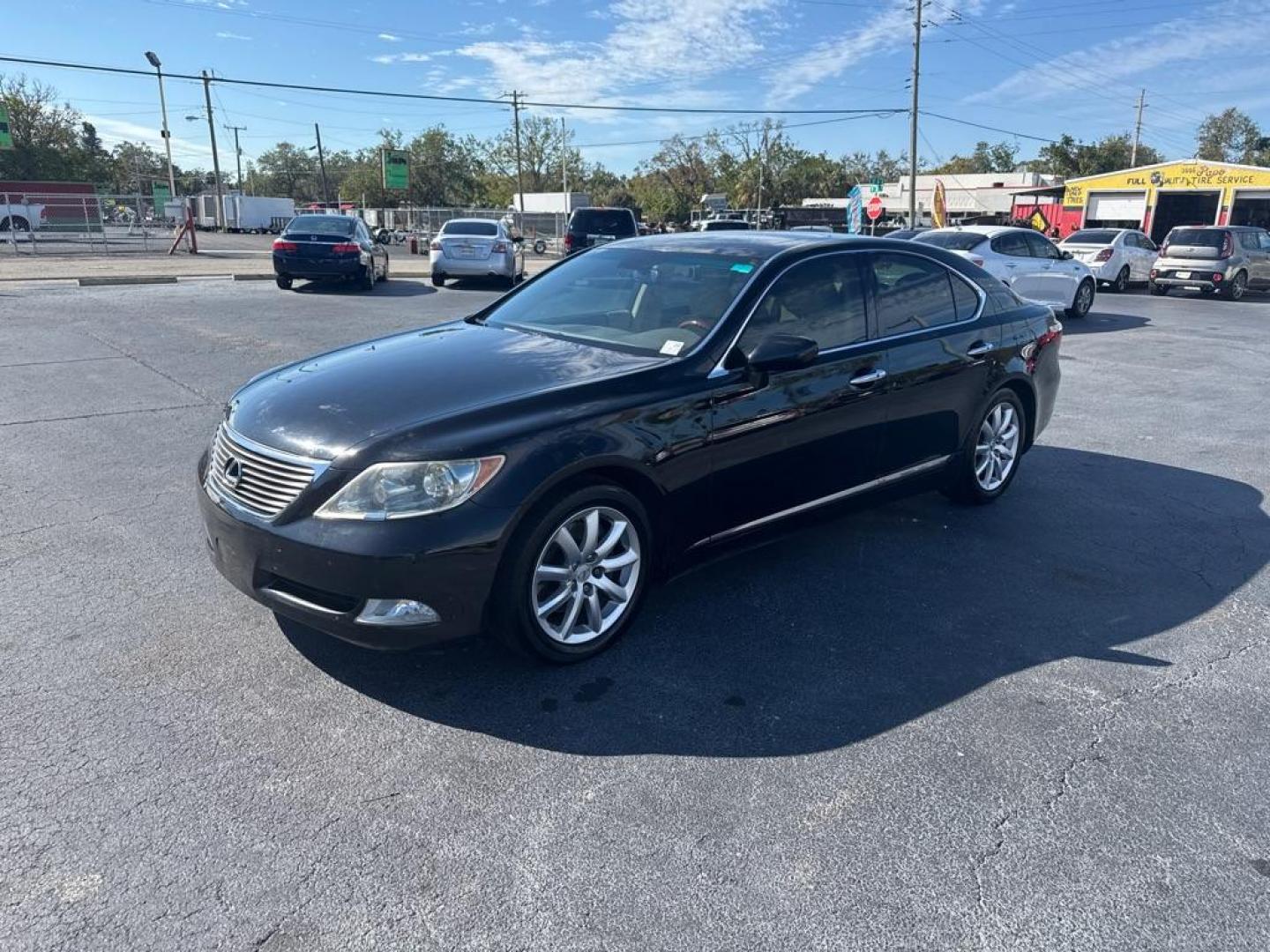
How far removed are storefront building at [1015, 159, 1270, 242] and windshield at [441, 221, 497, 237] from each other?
32.4 meters

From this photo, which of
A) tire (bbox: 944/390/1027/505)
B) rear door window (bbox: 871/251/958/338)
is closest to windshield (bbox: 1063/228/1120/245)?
tire (bbox: 944/390/1027/505)

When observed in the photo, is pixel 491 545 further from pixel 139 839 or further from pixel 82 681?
pixel 82 681

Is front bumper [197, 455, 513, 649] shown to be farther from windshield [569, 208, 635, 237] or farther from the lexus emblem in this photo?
windshield [569, 208, 635, 237]

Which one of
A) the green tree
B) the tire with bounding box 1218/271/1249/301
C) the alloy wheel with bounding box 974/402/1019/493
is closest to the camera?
the alloy wheel with bounding box 974/402/1019/493

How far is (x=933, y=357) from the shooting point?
192 inches

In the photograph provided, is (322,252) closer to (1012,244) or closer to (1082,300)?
(1012,244)

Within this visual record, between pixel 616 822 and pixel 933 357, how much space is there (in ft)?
10.7

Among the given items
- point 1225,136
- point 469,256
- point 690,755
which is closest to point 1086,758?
point 690,755

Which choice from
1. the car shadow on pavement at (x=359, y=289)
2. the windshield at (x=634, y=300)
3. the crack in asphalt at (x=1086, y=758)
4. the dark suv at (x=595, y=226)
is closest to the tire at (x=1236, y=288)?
the dark suv at (x=595, y=226)

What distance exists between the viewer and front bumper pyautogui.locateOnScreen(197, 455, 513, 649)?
3000 mm

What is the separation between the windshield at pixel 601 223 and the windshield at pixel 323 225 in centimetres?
783

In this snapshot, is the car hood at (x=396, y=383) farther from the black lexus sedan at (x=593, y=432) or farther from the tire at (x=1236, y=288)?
the tire at (x=1236, y=288)

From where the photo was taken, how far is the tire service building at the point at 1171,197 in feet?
126

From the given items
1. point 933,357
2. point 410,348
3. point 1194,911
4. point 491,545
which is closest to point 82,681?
point 491,545
